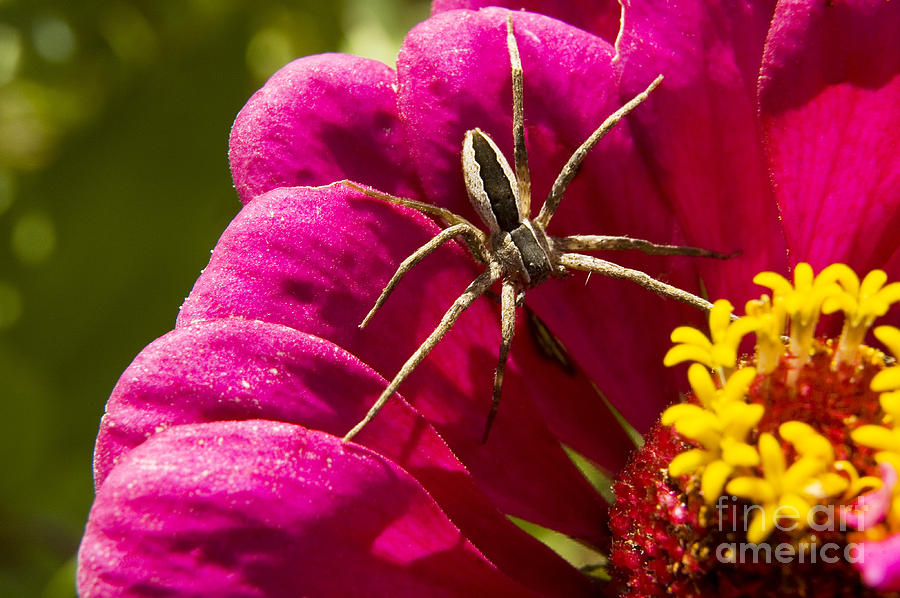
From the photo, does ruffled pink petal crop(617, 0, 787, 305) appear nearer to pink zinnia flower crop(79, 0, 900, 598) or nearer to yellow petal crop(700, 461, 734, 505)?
pink zinnia flower crop(79, 0, 900, 598)

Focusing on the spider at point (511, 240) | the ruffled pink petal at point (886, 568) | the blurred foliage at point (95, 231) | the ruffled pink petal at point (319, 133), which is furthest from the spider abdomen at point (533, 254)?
the blurred foliage at point (95, 231)

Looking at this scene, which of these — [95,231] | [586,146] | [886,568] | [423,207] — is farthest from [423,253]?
[95,231]

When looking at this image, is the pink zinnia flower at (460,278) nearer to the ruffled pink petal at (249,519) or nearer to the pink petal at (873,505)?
the ruffled pink petal at (249,519)

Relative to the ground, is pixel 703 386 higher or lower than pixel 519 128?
lower

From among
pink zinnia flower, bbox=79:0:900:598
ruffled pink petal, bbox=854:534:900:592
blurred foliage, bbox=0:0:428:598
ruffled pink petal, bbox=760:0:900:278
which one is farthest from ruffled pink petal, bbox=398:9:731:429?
blurred foliage, bbox=0:0:428:598

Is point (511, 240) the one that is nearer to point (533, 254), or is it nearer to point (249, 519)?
point (533, 254)
